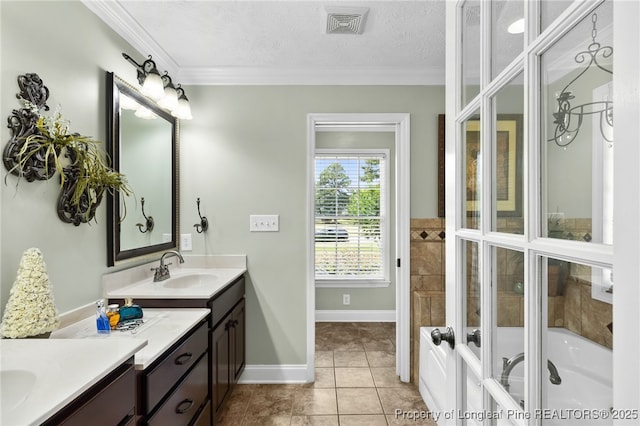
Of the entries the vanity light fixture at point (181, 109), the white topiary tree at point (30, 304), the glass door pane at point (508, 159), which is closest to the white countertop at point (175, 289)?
the white topiary tree at point (30, 304)

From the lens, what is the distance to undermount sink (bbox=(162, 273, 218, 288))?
7.32 feet

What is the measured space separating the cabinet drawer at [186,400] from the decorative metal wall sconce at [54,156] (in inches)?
36.7

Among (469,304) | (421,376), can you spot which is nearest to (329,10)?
(469,304)

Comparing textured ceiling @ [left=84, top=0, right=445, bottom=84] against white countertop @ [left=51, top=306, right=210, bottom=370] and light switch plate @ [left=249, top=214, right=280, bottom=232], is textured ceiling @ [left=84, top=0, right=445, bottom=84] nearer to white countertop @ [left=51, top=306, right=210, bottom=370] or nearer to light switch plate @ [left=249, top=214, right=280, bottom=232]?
light switch plate @ [left=249, top=214, right=280, bottom=232]

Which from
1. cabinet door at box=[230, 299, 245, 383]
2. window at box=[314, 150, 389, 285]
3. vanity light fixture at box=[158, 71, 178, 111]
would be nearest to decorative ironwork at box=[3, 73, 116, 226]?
vanity light fixture at box=[158, 71, 178, 111]

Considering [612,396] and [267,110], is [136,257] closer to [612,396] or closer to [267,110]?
[267,110]

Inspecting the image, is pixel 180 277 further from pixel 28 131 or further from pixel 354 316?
pixel 354 316

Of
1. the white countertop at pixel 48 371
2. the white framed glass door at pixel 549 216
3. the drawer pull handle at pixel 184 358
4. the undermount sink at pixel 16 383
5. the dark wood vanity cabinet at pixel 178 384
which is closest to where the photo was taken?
the white framed glass door at pixel 549 216

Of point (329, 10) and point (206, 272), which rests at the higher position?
point (329, 10)

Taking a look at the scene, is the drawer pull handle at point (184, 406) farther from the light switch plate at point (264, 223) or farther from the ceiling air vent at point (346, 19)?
the ceiling air vent at point (346, 19)

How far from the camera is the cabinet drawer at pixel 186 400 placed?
1339 millimetres

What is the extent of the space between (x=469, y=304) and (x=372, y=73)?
7.18 feet

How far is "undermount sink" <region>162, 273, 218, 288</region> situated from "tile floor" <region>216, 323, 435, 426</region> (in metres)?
0.88

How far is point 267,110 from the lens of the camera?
2625mm
